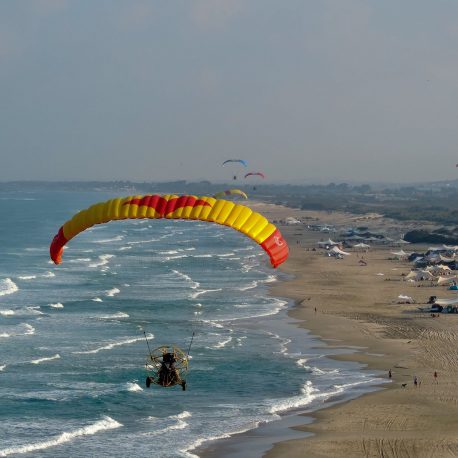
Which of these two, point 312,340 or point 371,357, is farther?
point 312,340

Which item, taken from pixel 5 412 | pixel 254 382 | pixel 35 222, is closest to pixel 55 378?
pixel 5 412

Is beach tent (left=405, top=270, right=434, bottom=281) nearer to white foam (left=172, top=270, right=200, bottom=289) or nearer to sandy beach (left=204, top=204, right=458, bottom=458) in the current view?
sandy beach (left=204, top=204, right=458, bottom=458)

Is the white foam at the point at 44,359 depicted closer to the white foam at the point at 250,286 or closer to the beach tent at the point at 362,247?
the white foam at the point at 250,286

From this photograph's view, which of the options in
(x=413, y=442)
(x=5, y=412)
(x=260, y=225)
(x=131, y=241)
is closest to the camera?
(x=260, y=225)

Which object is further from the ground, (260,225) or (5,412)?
(260,225)

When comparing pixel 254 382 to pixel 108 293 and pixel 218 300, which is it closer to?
pixel 218 300

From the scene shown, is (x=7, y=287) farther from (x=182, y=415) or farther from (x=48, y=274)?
(x=182, y=415)
